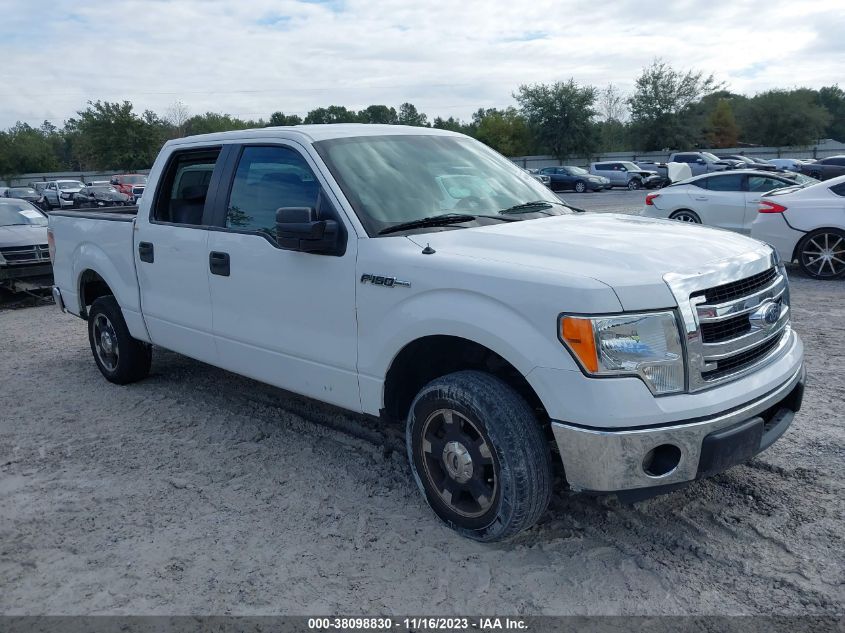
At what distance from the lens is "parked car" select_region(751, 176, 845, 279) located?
31.7 feet

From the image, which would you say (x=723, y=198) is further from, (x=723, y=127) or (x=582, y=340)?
(x=723, y=127)

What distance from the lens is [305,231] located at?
365 cm

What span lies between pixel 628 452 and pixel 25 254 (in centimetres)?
1048

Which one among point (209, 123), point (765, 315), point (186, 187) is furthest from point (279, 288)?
point (209, 123)

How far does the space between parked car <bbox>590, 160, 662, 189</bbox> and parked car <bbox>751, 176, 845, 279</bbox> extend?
96.8ft

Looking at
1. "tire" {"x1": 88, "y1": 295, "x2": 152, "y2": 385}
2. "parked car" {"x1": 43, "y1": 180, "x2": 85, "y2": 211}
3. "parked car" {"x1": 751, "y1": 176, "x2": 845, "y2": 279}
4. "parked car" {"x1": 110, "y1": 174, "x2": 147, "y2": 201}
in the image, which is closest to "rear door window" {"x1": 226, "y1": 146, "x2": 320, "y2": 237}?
"tire" {"x1": 88, "y1": 295, "x2": 152, "y2": 385}

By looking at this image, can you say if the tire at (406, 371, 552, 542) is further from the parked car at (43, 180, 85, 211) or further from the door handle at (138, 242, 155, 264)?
the parked car at (43, 180, 85, 211)

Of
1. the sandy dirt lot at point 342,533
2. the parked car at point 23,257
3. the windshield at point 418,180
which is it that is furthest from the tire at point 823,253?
the parked car at point 23,257

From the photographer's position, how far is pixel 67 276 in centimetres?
643

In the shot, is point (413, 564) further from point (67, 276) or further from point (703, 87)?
→ point (703, 87)

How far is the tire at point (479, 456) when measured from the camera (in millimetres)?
3127

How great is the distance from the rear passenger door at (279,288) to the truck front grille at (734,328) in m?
1.68

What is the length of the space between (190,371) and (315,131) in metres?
3.07

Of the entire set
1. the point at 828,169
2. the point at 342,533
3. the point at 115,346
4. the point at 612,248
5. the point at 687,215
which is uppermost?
the point at 612,248
